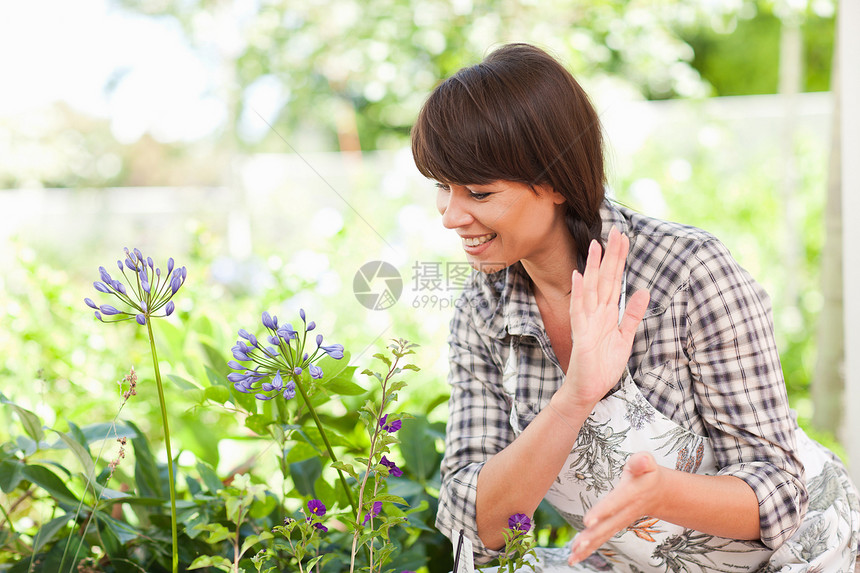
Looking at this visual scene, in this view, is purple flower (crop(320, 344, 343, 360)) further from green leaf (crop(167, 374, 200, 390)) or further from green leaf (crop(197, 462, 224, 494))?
green leaf (crop(197, 462, 224, 494))

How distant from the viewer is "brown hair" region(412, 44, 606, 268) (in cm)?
102

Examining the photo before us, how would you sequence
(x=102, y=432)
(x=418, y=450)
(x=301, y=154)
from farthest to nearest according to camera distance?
(x=301, y=154) < (x=418, y=450) < (x=102, y=432)

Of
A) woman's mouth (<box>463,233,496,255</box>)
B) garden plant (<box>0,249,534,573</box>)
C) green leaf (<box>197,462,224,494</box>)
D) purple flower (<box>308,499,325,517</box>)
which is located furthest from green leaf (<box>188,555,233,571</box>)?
woman's mouth (<box>463,233,496,255</box>)

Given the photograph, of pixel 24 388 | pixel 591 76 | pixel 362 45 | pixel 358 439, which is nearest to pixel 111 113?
pixel 362 45

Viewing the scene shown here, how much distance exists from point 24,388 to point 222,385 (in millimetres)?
1053

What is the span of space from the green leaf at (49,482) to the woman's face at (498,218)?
2.38 feet

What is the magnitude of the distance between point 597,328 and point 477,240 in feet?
0.92

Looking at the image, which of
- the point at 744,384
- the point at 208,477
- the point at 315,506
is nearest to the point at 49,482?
the point at 208,477

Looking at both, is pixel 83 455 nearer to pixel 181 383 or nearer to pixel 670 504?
pixel 181 383

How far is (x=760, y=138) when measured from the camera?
4734 millimetres

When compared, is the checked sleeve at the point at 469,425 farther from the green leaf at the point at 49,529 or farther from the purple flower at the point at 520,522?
the green leaf at the point at 49,529

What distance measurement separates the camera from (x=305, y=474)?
49.8 inches

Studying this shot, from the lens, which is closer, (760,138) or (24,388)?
(24,388)

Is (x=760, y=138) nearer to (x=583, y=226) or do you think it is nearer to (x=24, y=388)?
(x=583, y=226)
